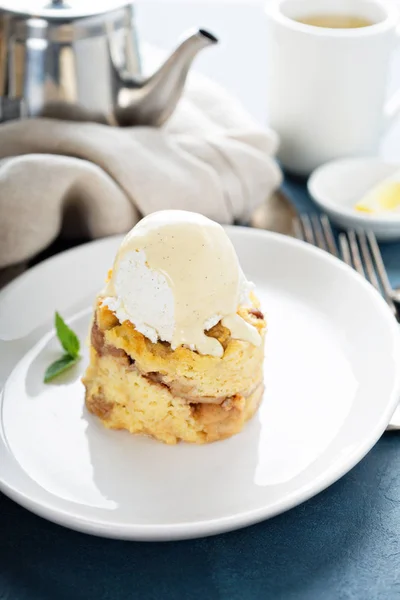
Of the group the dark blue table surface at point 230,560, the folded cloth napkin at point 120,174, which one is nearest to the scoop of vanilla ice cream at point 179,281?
the dark blue table surface at point 230,560

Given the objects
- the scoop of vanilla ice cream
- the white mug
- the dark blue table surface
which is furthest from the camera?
the white mug

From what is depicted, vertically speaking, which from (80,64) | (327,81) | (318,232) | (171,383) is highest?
(80,64)

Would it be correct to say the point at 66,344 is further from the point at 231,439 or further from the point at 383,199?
the point at 383,199

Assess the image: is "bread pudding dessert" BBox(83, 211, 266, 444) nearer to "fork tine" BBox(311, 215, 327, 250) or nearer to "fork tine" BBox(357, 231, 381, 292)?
"fork tine" BBox(357, 231, 381, 292)

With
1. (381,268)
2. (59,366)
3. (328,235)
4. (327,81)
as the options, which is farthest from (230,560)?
(327,81)

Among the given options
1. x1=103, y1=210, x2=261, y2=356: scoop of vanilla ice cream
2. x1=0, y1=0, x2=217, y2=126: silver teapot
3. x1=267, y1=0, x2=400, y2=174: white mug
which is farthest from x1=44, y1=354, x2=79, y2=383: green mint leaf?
x1=267, y1=0, x2=400, y2=174: white mug
